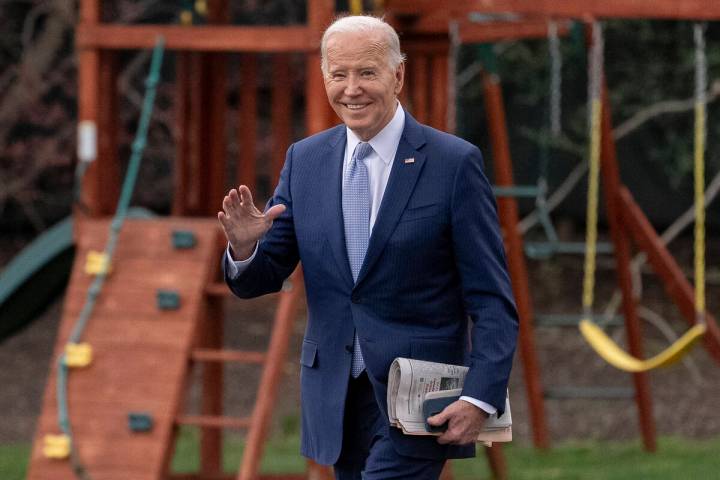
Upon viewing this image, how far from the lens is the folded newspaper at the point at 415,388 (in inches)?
122

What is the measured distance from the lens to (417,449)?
125 inches

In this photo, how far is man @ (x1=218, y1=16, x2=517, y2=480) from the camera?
10.2 ft

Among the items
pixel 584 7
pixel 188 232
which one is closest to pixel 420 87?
pixel 584 7

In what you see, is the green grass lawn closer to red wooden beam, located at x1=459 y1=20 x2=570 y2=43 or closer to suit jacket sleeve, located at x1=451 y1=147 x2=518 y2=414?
red wooden beam, located at x1=459 y1=20 x2=570 y2=43

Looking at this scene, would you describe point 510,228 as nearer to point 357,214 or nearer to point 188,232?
point 188,232

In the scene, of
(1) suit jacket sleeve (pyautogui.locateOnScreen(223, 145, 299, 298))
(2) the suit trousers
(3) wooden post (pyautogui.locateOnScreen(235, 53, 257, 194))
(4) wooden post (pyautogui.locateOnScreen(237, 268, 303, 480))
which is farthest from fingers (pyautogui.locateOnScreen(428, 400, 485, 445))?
(3) wooden post (pyautogui.locateOnScreen(235, 53, 257, 194))

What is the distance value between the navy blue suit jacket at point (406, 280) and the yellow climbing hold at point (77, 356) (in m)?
3.18

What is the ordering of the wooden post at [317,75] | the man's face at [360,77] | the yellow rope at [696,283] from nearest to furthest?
the man's face at [360,77] < the yellow rope at [696,283] < the wooden post at [317,75]

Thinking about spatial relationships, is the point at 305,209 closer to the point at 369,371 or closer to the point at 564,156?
the point at 369,371

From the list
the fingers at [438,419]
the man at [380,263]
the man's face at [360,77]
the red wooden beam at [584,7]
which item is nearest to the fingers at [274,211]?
the man at [380,263]

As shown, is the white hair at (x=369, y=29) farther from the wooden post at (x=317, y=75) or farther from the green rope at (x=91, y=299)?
the green rope at (x=91, y=299)

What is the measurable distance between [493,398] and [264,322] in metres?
9.37

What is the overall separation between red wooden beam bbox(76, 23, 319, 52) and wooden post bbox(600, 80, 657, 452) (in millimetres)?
2131

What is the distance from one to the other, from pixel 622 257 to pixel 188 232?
2.66 m
